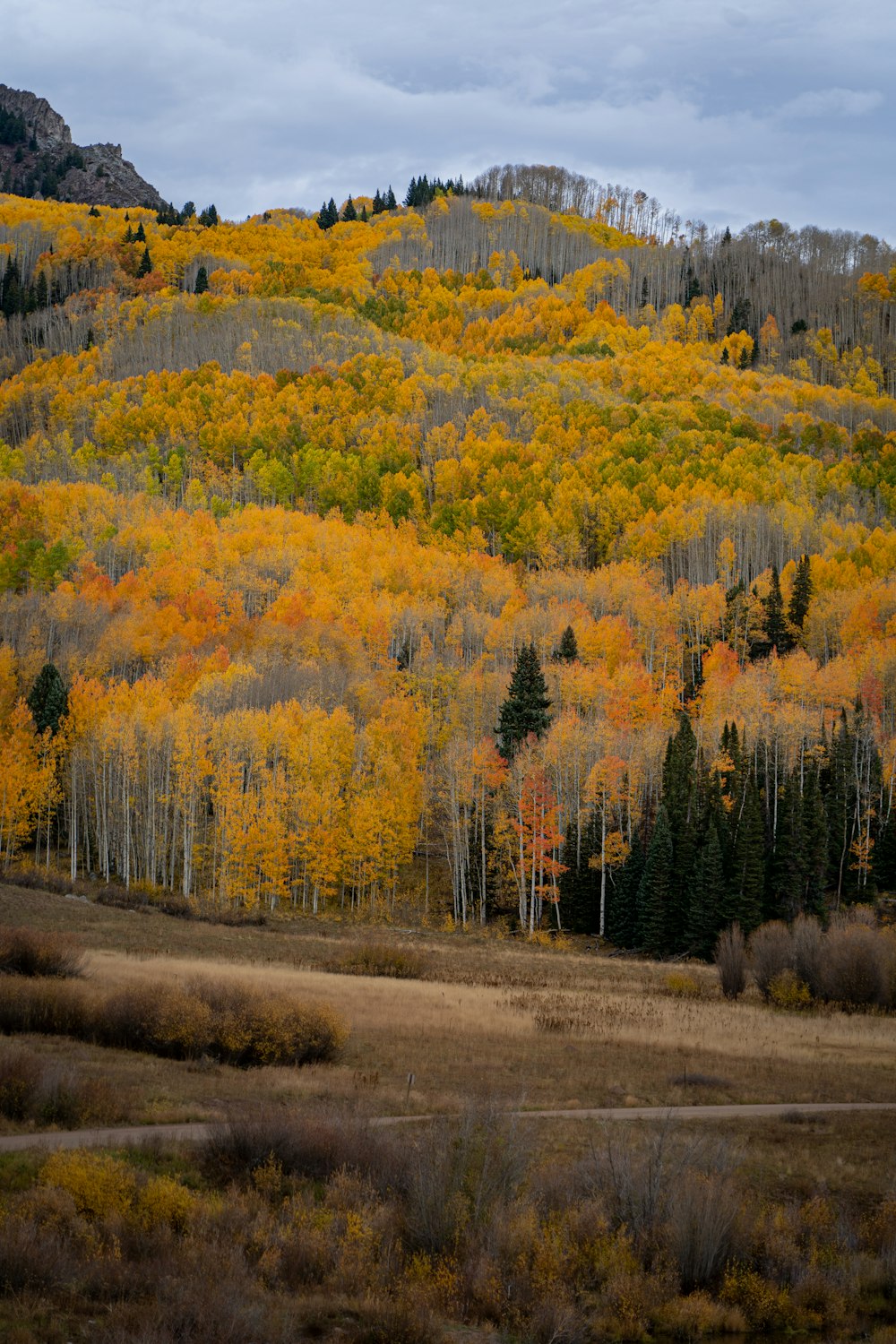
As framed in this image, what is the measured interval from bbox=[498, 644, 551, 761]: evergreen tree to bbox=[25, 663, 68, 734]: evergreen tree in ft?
91.3

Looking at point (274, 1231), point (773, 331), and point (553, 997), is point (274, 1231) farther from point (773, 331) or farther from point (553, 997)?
point (773, 331)

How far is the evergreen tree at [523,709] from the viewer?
213 ft

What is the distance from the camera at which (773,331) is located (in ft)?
609

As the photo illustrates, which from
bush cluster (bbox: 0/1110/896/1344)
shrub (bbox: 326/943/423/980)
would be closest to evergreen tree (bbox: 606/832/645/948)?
shrub (bbox: 326/943/423/980)

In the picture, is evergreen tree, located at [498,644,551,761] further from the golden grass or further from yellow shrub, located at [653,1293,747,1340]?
yellow shrub, located at [653,1293,747,1340]

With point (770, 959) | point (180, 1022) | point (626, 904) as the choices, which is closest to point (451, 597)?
point (626, 904)

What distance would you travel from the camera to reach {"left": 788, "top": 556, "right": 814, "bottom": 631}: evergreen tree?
3713 inches

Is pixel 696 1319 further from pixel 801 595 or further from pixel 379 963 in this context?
pixel 801 595

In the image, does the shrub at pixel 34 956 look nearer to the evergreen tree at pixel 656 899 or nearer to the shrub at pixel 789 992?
the shrub at pixel 789 992

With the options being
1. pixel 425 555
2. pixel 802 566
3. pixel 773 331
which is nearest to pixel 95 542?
pixel 425 555

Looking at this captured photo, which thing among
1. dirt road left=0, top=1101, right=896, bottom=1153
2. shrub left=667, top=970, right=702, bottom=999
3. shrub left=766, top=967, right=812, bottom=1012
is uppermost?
dirt road left=0, top=1101, right=896, bottom=1153

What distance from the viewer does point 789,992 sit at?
32188mm

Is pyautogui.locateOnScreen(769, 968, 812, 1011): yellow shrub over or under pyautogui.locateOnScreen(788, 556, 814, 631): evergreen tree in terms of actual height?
under

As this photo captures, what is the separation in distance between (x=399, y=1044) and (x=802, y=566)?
284 ft
